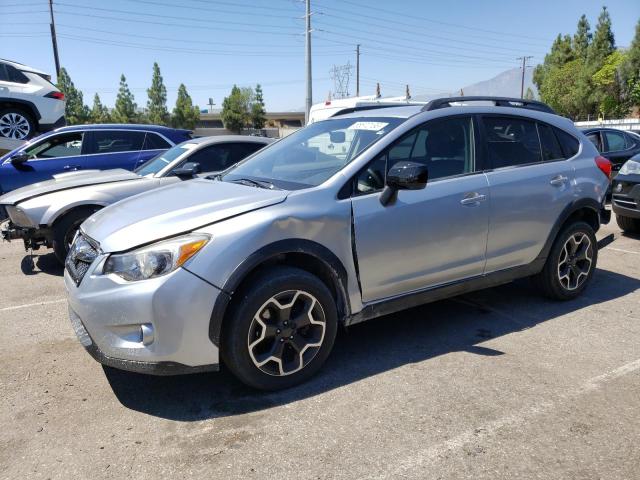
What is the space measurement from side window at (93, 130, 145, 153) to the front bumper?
235 inches

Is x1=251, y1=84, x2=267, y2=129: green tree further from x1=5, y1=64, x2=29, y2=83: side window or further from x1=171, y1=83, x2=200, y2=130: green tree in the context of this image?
x1=5, y1=64, x2=29, y2=83: side window

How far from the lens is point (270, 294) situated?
10.0 ft

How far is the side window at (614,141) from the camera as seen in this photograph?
10289 mm

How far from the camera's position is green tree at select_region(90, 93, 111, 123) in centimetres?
7011

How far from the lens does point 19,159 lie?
8.00m

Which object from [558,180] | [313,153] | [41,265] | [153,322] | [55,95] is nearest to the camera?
[153,322]

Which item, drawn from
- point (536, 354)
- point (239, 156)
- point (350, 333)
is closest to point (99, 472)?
point (350, 333)

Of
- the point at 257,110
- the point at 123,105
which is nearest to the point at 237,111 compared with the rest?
the point at 257,110

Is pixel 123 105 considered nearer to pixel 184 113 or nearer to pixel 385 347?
pixel 184 113

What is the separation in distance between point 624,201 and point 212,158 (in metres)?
5.84

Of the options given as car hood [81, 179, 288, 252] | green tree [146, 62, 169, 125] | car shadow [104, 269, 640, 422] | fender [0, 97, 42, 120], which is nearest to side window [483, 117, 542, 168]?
car shadow [104, 269, 640, 422]

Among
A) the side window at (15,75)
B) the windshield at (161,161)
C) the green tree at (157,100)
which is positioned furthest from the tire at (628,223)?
the green tree at (157,100)

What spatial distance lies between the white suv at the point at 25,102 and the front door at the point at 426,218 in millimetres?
11039

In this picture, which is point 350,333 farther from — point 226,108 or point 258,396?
point 226,108
